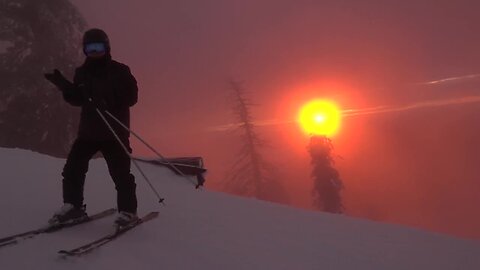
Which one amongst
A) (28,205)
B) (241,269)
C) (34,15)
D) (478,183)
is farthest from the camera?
(478,183)

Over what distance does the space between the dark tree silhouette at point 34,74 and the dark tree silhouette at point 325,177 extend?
19.5 metres

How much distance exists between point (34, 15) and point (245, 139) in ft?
59.7

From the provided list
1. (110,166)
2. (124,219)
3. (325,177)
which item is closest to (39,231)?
(124,219)

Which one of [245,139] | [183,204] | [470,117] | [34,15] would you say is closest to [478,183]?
[470,117]

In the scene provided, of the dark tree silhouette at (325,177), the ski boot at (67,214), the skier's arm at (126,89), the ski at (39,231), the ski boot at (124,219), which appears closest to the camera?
the ski at (39,231)

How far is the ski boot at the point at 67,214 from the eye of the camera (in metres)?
4.27

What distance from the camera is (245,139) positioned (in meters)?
34.8

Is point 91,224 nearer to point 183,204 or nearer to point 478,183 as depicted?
point 183,204

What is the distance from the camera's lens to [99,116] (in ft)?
14.8

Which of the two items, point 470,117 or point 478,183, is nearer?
point 478,183

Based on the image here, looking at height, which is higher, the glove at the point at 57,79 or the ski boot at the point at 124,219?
the glove at the point at 57,79

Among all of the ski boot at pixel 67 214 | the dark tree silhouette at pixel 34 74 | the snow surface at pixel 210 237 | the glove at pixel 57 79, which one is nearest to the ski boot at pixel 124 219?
the snow surface at pixel 210 237

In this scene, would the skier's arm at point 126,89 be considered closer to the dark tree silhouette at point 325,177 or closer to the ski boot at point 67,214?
the ski boot at point 67,214

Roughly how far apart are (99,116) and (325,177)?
99.8 ft
